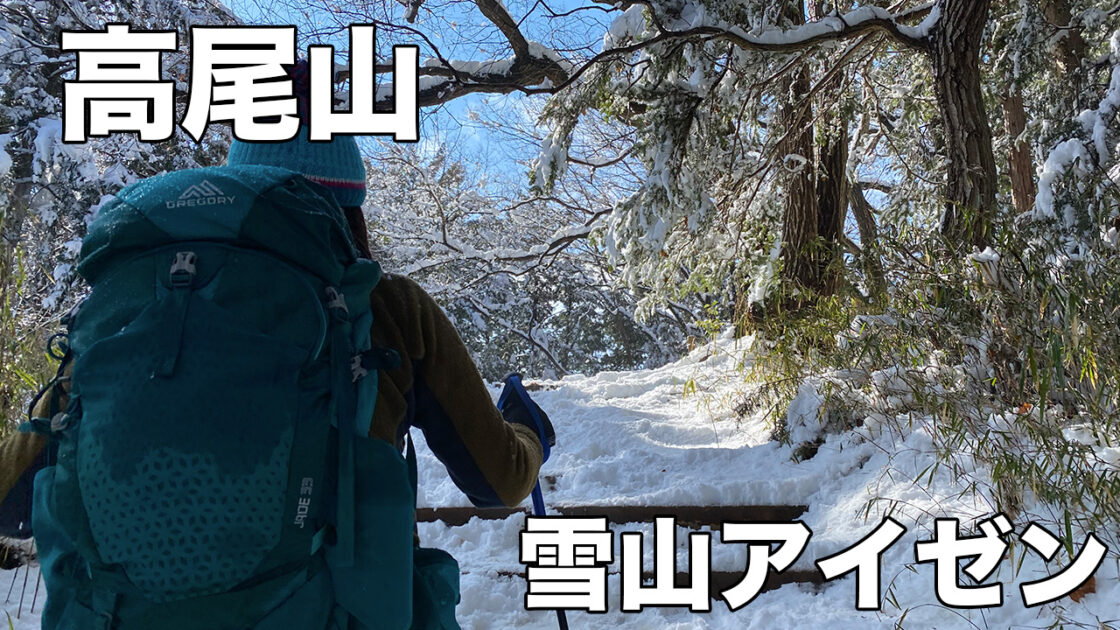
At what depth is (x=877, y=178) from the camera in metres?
12.7

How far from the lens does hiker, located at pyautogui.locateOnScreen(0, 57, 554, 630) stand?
87cm

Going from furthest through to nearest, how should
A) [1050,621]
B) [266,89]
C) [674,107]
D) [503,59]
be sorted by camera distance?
1. [503,59]
2. [674,107]
3. [266,89]
4. [1050,621]

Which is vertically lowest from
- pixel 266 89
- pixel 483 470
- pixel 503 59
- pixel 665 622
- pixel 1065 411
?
pixel 665 622

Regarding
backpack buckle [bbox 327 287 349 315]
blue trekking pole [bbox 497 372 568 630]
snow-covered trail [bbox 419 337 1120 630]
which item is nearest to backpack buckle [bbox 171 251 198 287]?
backpack buckle [bbox 327 287 349 315]

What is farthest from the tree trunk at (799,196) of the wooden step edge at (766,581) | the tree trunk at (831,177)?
the wooden step edge at (766,581)

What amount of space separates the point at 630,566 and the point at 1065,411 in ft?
5.84

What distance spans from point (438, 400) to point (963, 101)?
431 centimetres

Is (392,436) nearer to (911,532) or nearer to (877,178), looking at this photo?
(911,532)

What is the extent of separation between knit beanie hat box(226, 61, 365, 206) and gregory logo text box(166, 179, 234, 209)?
0.70ft

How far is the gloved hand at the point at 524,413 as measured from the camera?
1.29m

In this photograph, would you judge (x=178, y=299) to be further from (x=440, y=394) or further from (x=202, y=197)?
(x=440, y=394)

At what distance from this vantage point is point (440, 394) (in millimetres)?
1110

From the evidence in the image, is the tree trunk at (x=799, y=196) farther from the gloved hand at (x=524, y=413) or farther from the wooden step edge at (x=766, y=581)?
the gloved hand at (x=524, y=413)

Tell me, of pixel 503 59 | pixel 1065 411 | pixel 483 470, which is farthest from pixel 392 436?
pixel 503 59
